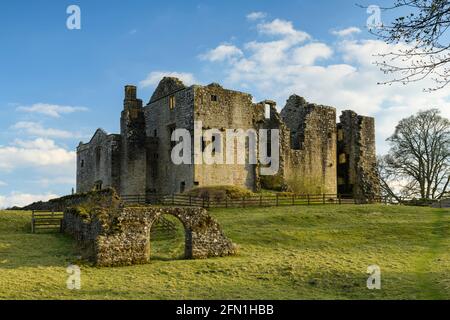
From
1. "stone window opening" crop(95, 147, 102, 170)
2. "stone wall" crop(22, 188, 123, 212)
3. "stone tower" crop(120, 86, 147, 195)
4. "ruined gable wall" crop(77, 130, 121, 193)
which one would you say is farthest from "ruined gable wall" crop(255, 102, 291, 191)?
"stone wall" crop(22, 188, 123, 212)

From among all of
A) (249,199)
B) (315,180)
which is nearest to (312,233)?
(249,199)

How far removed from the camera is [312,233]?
93.9ft

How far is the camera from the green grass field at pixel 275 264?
56.7 feet

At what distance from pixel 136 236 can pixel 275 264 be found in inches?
230

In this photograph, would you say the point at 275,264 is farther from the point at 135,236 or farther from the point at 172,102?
the point at 172,102

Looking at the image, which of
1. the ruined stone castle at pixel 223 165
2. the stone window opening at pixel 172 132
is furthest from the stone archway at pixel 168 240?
the stone window opening at pixel 172 132

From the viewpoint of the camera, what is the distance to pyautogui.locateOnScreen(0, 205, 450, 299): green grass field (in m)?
17.3

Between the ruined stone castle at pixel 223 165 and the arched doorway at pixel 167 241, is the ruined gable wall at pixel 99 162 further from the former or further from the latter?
the arched doorway at pixel 167 241

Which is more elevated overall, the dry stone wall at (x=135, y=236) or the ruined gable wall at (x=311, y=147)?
the ruined gable wall at (x=311, y=147)

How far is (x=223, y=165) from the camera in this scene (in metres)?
41.5

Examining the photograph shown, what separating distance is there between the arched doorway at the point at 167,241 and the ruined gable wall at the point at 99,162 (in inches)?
518

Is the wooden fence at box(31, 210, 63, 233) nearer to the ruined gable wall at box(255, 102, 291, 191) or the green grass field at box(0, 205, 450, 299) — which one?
the green grass field at box(0, 205, 450, 299)

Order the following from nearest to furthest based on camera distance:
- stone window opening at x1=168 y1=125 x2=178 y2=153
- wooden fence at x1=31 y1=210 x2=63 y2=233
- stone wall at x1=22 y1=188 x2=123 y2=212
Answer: stone wall at x1=22 y1=188 x2=123 y2=212
wooden fence at x1=31 y1=210 x2=63 y2=233
stone window opening at x1=168 y1=125 x2=178 y2=153
